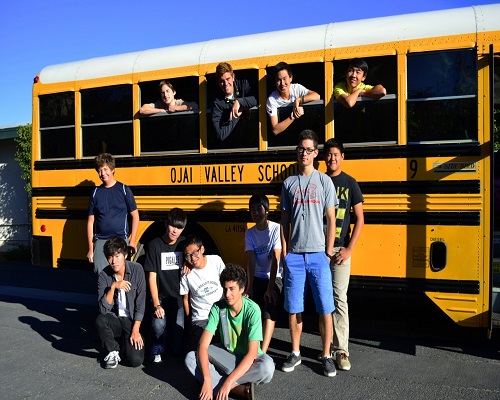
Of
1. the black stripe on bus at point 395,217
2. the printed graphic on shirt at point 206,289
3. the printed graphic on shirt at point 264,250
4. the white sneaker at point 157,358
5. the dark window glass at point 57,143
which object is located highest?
the dark window glass at point 57,143

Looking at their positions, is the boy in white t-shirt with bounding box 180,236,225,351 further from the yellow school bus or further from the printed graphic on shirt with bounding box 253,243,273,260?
the yellow school bus

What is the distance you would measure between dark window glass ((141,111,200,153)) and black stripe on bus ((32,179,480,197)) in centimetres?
39

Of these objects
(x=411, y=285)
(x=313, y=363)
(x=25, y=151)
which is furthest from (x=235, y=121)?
(x=25, y=151)

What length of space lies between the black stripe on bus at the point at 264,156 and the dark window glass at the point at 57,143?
9 cm

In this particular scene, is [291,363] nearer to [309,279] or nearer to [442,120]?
[309,279]

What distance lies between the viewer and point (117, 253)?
4.55 metres

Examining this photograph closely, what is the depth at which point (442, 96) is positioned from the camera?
176 inches

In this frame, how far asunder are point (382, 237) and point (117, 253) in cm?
223

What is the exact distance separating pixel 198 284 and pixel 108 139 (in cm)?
220

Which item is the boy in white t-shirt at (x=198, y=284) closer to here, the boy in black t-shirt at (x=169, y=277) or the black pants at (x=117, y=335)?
the boy in black t-shirt at (x=169, y=277)

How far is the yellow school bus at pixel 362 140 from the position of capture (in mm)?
4438

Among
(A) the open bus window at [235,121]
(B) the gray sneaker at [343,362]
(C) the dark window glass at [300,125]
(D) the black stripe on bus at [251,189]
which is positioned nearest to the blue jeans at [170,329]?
(D) the black stripe on bus at [251,189]

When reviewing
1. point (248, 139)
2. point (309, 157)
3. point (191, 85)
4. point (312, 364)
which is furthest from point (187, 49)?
point (312, 364)

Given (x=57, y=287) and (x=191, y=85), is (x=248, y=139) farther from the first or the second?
(x=57, y=287)
